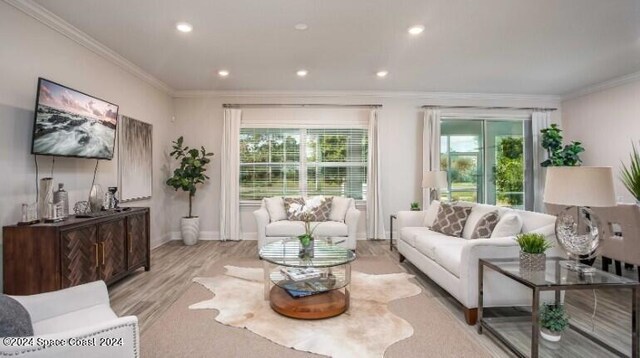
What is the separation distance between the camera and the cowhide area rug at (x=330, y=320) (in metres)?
2.27

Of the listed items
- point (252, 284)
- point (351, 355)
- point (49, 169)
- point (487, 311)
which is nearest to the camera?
point (351, 355)

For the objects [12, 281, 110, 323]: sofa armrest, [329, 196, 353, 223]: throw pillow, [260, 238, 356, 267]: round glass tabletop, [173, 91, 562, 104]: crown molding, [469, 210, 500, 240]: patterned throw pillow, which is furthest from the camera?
[173, 91, 562, 104]: crown molding

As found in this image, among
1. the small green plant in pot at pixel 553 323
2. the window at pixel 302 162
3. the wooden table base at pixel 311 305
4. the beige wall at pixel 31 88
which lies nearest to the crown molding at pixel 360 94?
the window at pixel 302 162

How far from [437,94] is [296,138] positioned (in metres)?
2.77

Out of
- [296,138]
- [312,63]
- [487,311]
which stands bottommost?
[487,311]

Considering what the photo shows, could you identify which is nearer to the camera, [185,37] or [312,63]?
[185,37]

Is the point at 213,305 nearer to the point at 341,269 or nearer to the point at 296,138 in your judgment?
the point at 341,269

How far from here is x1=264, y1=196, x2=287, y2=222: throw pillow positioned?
4.97 metres

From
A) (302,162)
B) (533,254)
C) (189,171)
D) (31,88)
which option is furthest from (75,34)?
(533,254)

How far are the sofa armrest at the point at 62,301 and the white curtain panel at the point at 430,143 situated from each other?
5125 mm

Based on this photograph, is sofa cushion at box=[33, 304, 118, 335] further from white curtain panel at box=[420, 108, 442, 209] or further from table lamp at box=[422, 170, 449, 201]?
white curtain panel at box=[420, 108, 442, 209]

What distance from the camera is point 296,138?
6.05 metres

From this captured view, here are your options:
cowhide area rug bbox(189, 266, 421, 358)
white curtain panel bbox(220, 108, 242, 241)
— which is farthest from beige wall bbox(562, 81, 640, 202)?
white curtain panel bbox(220, 108, 242, 241)

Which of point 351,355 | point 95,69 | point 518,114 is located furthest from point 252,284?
point 518,114
